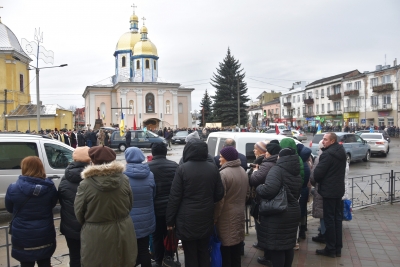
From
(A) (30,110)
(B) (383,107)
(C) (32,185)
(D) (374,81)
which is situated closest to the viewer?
(C) (32,185)

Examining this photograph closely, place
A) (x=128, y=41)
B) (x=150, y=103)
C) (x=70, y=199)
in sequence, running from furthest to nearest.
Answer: (x=128, y=41)
(x=150, y=103)
(x=70, y=199)

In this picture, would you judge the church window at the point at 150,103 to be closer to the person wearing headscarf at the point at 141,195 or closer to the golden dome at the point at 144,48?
the golden dome at the point at 144,48

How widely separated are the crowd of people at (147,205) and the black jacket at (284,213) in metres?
0.01

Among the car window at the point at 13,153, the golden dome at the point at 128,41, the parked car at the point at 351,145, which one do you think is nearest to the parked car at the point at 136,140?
the parked car at the point at 351,145

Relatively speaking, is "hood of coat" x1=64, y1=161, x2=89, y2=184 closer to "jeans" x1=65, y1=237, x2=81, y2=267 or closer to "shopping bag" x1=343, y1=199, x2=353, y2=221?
"jeans" x1=65, y1=237, x2=81, y2=267

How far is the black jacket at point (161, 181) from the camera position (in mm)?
4582

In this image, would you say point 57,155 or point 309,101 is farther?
point 309,101

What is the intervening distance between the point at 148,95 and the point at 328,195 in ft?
175

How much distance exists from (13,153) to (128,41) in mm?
57299

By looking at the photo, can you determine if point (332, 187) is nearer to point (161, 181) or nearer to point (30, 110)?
point (161, 181)

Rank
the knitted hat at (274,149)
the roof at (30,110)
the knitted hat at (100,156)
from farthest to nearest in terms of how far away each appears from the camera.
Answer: the roof at (30,110) < the knitted hat at (274,149) < the knitted hat at (100,156)

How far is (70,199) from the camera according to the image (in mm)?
3887

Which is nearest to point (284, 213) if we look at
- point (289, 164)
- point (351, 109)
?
point (289, 164)

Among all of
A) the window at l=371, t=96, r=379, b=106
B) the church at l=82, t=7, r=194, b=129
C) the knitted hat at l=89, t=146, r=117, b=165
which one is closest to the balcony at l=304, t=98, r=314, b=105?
the window at l=371, t=96, r=379, b=106
